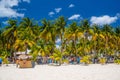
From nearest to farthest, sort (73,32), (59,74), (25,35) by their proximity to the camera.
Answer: (59,74), (25,35), (73,32)

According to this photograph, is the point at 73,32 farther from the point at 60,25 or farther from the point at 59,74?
the point at 59,74

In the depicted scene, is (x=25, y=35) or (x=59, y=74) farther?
(x=25, y=35)

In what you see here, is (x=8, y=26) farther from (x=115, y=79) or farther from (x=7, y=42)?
(x=115, y=79)

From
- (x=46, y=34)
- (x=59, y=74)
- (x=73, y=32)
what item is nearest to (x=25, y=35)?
(x=46, y=34)

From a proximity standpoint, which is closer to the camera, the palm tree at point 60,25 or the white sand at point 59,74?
the white sand at point 59,74

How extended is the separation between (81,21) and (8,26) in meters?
15.7

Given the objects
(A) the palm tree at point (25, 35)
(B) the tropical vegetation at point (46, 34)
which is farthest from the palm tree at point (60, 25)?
(A) the palm tree at point (25, 35)

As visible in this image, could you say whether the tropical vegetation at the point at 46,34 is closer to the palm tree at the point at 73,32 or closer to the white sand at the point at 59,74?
the palm tree at the point at 73,32

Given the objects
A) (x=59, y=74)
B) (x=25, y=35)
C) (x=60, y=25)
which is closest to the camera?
(x=59, y=74)

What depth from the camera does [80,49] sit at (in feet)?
164

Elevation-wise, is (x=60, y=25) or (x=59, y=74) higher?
(x=60, y=25)

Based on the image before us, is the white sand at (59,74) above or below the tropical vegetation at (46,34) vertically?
below

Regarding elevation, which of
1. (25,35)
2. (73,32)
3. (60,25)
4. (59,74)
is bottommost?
(59,74)

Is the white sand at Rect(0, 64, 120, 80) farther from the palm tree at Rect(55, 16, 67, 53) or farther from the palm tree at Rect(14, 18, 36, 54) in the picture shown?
the palm tree at Rect(55, 16, 67, 53)
